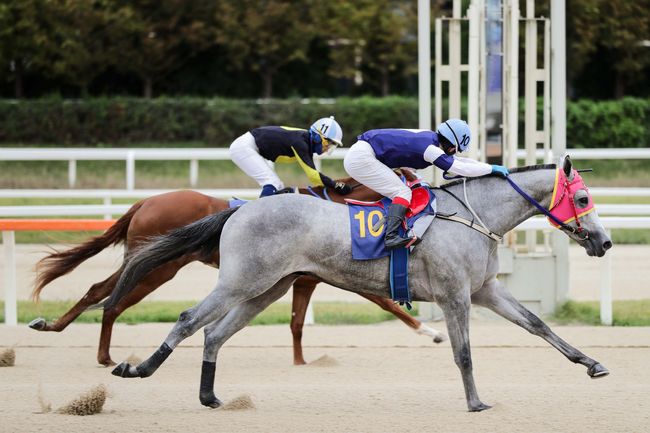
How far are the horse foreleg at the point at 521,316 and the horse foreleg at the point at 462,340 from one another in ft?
1.05

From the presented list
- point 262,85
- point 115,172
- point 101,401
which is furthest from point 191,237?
point 262,85

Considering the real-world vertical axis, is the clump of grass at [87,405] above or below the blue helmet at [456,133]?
below

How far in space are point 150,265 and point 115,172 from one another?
12.4 meters

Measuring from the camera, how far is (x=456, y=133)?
629 centimetres

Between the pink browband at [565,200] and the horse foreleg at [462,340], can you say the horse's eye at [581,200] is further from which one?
the horse foreleg at [462,340]

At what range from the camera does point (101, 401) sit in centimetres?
600

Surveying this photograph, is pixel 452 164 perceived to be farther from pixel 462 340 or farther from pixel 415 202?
pixel 462 340

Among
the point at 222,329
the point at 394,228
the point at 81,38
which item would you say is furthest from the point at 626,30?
the point at 222,329

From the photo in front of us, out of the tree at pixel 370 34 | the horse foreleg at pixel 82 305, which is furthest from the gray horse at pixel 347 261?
the tree at pixel 370 34

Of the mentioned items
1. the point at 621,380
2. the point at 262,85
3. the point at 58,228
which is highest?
the point at 262,85

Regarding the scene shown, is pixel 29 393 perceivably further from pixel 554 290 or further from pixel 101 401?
pixel 554 290

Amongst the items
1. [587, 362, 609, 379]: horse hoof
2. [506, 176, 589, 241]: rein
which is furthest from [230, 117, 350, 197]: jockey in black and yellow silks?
[587, 362, 609, 379]: horse hoof

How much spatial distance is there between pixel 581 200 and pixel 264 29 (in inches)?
704

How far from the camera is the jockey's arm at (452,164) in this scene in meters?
6.19
